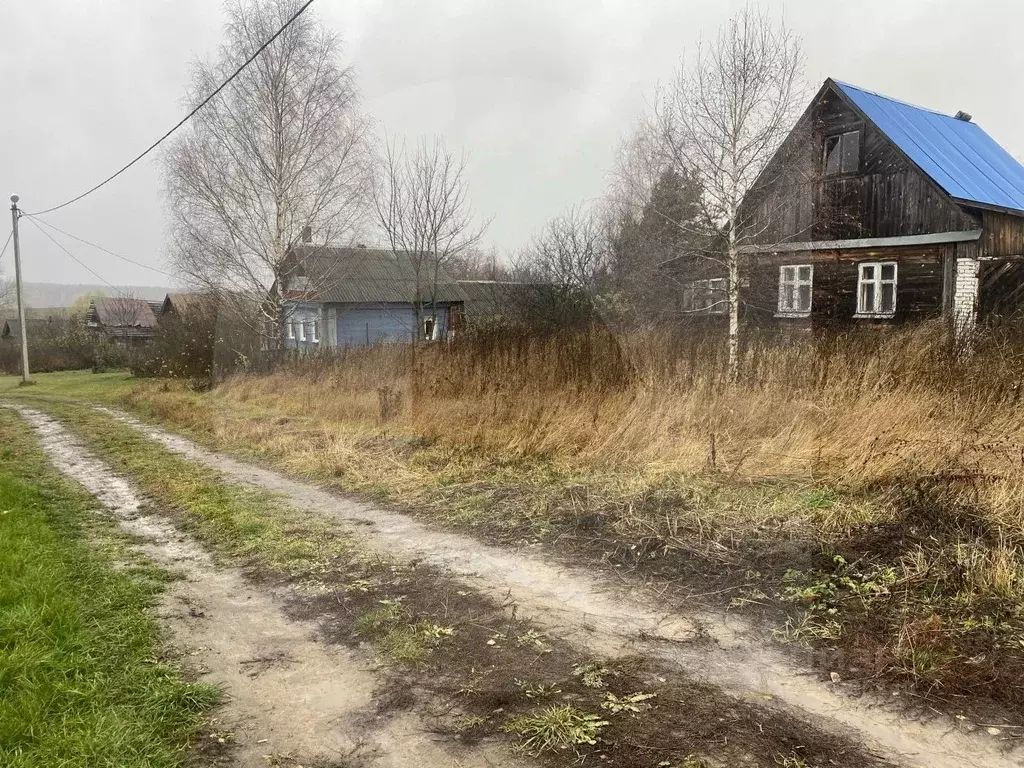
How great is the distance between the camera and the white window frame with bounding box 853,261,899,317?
661 inches

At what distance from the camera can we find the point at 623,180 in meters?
16.2

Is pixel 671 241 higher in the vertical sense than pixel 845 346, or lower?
higher

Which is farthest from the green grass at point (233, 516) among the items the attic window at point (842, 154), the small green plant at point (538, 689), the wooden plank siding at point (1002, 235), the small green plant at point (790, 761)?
the wooden plank siding at point (1002, 235)

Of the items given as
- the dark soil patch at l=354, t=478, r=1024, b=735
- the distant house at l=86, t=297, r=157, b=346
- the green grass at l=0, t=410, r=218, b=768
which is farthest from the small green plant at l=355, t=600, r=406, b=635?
the distant house at l=86, t=297, r=157, b=346

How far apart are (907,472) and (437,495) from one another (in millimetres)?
3719

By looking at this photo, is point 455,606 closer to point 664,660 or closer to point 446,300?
point 664,660

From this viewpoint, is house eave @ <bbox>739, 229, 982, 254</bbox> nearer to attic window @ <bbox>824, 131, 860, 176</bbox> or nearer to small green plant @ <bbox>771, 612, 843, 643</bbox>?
attic window @ <bbox>824, 131, 860, 176</bbox>

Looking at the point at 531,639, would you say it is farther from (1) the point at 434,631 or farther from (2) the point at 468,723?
(2) the point at 468,723

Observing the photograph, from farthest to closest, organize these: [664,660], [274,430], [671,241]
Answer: [671,241]
[274,430]
[664,660]

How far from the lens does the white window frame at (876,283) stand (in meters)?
16.8

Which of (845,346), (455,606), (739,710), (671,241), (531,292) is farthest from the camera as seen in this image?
(531,292)

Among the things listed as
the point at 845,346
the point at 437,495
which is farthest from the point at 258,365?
the point at 845,346

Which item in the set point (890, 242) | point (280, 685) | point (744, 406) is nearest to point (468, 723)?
point (280, 685)

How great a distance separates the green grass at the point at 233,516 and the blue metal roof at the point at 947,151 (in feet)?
Answer: 45.0
